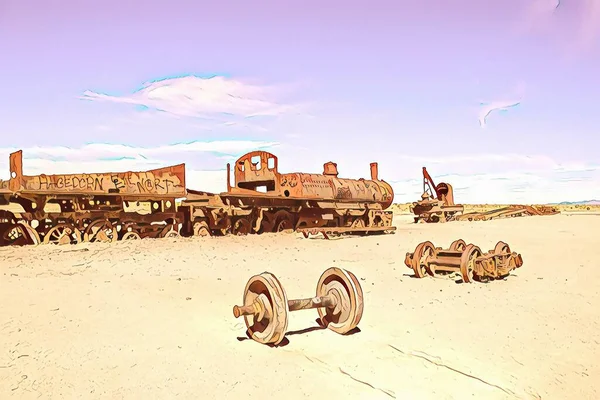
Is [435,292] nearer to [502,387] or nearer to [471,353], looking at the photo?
[471,353]

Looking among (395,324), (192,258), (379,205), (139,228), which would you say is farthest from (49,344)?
(379,205)

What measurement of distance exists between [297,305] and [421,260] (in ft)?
16.3

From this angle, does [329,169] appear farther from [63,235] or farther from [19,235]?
[19,235]

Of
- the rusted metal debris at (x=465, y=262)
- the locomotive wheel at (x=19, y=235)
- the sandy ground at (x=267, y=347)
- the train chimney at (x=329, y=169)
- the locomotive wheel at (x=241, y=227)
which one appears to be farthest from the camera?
the train chimney at (x=329, y=169)

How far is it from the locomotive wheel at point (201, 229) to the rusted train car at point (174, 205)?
3 cm

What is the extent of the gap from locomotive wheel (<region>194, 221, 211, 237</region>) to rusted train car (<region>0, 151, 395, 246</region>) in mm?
33

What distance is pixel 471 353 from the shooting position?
19.1 feet

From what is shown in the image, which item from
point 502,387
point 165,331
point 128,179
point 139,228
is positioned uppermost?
point 128,179

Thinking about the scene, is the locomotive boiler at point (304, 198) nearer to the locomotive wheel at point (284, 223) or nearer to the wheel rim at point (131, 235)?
the locomotive wheel at point (284, 223)

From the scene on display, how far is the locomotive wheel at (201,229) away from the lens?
16812mm

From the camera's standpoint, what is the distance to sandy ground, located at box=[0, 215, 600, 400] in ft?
Result: 15.5

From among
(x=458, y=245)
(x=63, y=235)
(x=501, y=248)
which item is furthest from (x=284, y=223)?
(x=501, y=248)

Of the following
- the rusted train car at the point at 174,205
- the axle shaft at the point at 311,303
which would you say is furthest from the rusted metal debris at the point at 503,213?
the axle shaft at the point at 311,303

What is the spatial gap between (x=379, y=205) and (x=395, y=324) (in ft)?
50.2
